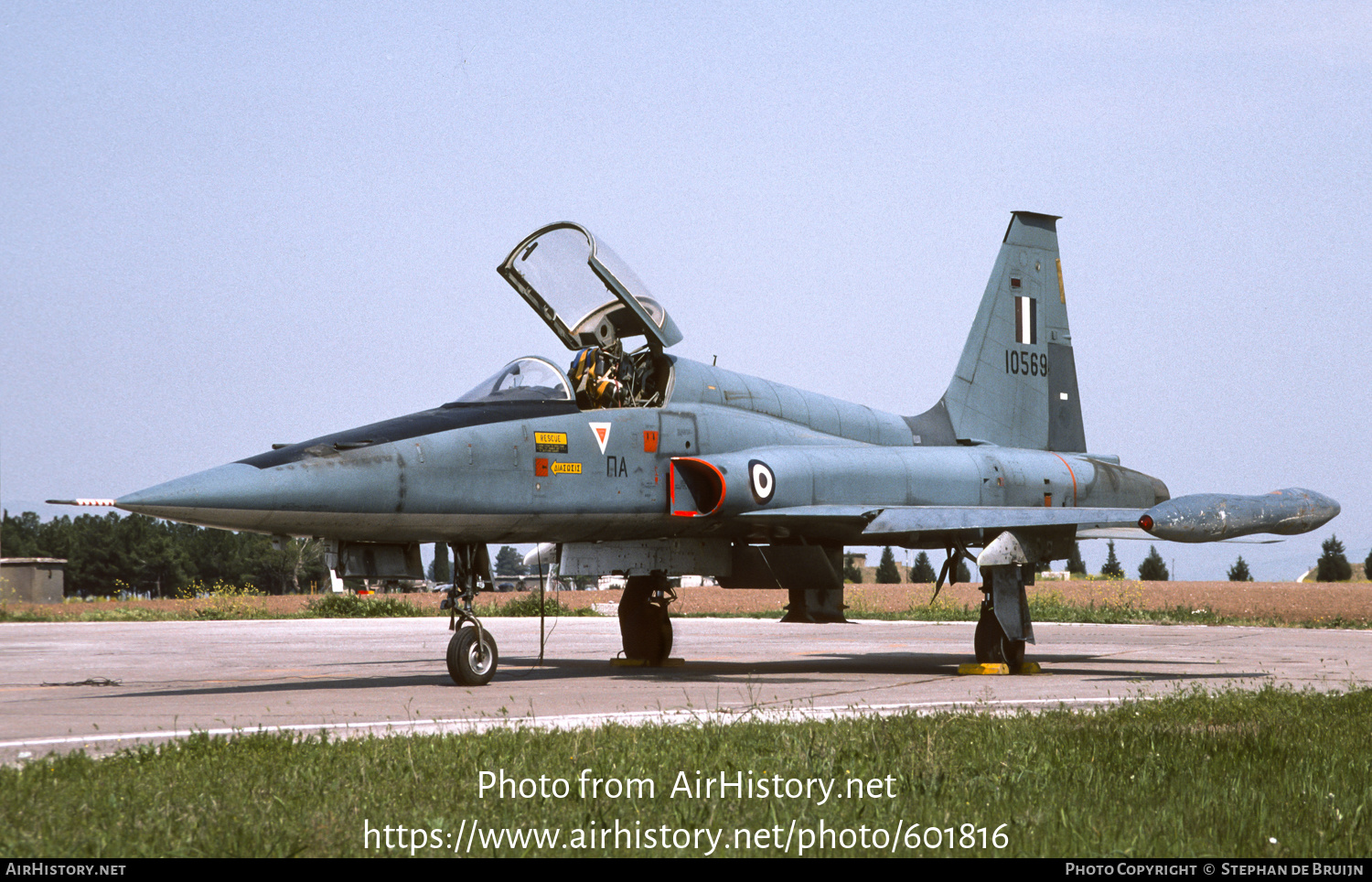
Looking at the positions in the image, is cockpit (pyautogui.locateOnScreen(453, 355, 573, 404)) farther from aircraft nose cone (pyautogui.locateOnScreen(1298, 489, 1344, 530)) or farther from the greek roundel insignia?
aircraft nose cone (pyautogui.locateOnScreen(1298, 489, 1344, 530))

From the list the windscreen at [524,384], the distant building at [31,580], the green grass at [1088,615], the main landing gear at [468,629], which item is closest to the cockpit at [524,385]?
the windscreen at [524,384]

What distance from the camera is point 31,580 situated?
50531 millimetres

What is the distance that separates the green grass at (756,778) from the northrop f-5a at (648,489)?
3.97 metres

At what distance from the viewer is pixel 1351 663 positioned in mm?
16141

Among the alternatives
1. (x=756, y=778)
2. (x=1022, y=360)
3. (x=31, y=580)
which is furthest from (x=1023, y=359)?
(x=31, y=580)

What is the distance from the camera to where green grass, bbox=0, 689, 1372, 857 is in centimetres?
503

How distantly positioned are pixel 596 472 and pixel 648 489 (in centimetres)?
67

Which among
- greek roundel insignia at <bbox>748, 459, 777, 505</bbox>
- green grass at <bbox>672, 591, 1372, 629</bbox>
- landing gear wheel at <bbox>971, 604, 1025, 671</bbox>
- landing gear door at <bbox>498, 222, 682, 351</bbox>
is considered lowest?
green grass at <bbox>672, 591, 1372, 629</bbox>

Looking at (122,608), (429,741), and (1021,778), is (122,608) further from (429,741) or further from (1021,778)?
(1021,778)

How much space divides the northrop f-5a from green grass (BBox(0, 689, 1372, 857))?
156 inches

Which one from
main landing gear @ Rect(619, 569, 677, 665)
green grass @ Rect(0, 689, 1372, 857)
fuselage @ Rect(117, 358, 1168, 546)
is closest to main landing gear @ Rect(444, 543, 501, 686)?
fuselage @ Rect(117, 358, 1168, 546)

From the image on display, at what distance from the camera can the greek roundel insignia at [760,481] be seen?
13.5 m

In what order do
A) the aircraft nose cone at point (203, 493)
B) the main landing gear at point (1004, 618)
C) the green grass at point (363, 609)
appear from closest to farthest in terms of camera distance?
the aircraft nose cone at point (203, 493)
the main landing gear at point (1004, 618)
the green grass at point (363, 609)

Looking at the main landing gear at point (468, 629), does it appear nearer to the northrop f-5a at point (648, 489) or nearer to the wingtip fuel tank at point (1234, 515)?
the northrop f-5a at point (648, 489)
